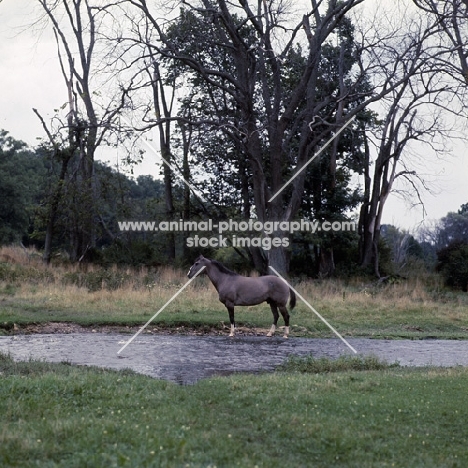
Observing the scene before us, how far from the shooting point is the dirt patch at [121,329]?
60.3 ft

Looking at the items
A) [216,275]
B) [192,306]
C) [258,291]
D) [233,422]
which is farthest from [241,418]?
[192,306]

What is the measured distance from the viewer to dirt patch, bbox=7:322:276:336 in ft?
60.3

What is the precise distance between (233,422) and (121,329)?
36.7 feet

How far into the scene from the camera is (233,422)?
26.5 ft

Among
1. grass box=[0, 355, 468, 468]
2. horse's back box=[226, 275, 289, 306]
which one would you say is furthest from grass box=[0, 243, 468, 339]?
grass box=[0, 355, 468, 468]

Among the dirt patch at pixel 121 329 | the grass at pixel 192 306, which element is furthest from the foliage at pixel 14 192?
the dirt patch at pixel 121 329

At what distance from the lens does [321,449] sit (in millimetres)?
7102

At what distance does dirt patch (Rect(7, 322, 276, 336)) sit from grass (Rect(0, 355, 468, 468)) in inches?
293

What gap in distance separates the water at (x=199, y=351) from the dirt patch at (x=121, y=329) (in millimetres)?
732

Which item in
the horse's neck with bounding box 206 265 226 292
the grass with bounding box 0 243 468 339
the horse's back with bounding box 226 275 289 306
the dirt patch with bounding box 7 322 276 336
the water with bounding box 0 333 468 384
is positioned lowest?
the water with bounding box 0 333 468 384

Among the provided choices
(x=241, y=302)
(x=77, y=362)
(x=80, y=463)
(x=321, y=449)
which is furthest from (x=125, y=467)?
(x=241, y=302)

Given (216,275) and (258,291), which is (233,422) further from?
(216,275)

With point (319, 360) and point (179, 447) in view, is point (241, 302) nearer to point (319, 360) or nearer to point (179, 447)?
point (319, 360)

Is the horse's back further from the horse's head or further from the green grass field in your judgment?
the green grass field
